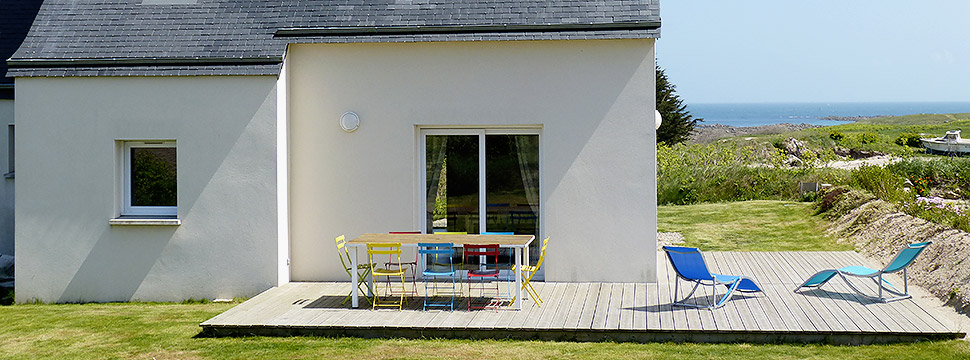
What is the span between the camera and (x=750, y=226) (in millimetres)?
17828

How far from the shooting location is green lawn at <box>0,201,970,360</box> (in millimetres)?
7711

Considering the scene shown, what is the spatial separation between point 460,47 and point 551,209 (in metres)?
2.41

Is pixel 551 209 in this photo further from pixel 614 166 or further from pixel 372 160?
pixel 372 160

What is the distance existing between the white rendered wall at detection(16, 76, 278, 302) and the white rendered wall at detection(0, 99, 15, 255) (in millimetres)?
2225

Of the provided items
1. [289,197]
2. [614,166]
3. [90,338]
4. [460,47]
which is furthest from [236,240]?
[614,166]

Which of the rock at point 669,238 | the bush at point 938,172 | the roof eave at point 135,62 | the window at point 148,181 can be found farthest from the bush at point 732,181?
the window at point 148,181

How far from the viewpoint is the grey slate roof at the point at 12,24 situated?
13.6 m

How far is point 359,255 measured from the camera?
11.6 metres

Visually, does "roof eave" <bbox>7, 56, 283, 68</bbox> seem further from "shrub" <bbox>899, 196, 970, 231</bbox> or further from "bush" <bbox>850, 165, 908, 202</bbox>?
"bush" <bbox>850, 165, 908, 202</bbox>

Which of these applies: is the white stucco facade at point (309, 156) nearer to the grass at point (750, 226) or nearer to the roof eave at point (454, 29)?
the roof eave at point (454, 29)

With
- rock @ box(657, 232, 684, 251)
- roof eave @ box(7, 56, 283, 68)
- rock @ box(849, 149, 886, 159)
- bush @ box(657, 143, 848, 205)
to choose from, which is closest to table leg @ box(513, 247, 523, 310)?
roof eave @ box(7, 56, 283, 68)

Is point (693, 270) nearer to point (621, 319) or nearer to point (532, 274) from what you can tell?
point (621, 319)

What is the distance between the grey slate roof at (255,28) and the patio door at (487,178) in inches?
52.8

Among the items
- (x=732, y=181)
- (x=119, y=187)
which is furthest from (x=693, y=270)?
(x=732, y=181)
